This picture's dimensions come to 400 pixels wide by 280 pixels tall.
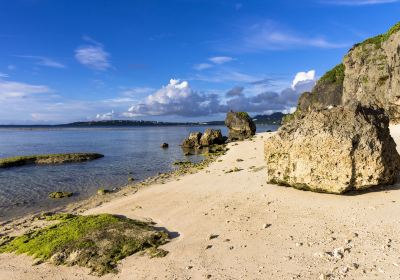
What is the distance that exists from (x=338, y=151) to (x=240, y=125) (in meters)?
70.6

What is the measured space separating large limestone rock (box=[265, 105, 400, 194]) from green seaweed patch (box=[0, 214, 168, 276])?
8338 millimetres

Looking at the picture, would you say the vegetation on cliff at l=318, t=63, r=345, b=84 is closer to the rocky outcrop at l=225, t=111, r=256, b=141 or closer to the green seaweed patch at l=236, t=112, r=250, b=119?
the green seaweed patch at l=236, t=112, r=250, b=119

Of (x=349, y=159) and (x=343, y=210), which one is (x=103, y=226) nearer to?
(x=343, y=210)

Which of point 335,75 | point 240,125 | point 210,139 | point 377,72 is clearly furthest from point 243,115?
point 377,72

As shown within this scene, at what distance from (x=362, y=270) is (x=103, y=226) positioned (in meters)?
11.0

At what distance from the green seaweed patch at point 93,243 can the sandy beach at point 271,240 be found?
0.43m

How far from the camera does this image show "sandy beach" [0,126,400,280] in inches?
440

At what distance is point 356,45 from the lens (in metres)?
64.9

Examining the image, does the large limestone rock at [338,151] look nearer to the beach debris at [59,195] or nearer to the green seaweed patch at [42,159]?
the beach debris at [59,195]

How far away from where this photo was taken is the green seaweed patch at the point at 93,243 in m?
13.4

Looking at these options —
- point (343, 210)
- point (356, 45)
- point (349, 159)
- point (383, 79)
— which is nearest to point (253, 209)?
point (343, 210)

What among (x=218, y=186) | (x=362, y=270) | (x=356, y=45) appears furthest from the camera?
(x=356, y=45)

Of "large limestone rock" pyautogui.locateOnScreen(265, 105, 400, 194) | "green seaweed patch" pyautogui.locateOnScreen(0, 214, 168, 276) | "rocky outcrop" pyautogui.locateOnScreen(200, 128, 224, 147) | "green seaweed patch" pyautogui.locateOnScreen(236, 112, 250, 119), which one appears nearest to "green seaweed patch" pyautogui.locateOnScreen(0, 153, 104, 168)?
"rocky outcrop" pyautogui.locateOnScreen(200, 128, 224, 147)

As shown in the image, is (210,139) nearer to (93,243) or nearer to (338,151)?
(338,151)
